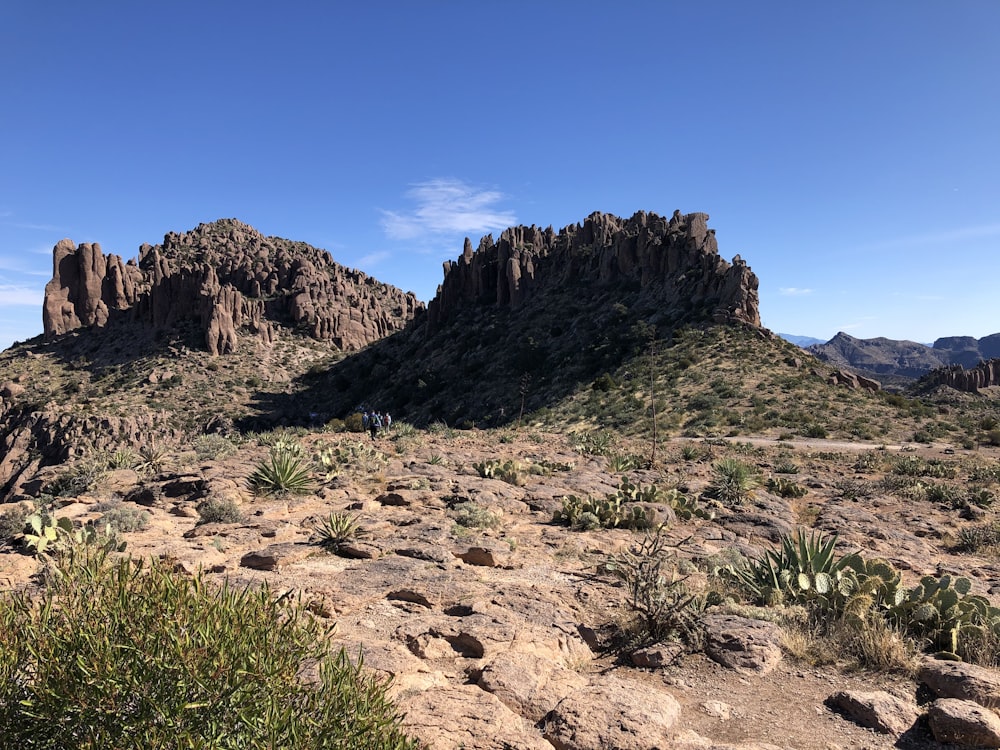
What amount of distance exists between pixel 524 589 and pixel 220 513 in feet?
18.7

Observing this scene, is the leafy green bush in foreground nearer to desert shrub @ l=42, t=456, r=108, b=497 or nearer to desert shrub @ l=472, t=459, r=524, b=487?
desert shrub @ l=42, t=456, r=108, b=497

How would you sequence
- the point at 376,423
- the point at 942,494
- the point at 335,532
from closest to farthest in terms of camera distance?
1. the point at 335,532
2. the point at 942,494
3. the point at 376,423

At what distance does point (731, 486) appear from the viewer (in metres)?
14.0

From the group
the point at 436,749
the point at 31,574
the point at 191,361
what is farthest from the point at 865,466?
the point at 191,361

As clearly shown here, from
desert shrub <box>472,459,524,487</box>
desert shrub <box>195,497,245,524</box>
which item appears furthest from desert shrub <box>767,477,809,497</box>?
desert shrub <box>195,497,245,524</box>

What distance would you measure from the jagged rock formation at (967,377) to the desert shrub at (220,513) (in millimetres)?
90696

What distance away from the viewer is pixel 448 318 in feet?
230

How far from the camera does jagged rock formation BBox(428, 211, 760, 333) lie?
48.5 meters

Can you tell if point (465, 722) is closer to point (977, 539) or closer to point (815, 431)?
point (977, 539)

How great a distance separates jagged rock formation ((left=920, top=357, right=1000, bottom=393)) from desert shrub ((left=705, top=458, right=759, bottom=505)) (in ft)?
256

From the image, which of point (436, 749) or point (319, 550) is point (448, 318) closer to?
point (319, 550)

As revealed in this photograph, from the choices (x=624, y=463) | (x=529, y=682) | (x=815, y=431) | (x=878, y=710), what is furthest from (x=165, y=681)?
(x=815, y=431)

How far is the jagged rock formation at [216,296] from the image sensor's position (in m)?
69.1

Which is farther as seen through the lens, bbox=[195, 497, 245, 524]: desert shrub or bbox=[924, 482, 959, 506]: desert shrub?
bbox=[924, 482, 959, 506]: desert shrub
